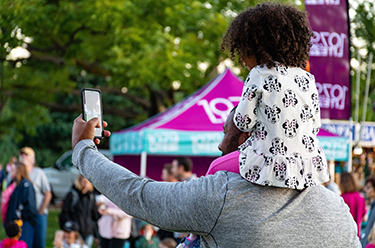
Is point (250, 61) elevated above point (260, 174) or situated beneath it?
elevated above

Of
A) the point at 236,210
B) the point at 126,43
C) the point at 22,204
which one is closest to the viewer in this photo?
the point at 236,210

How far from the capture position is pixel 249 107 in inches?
55.7

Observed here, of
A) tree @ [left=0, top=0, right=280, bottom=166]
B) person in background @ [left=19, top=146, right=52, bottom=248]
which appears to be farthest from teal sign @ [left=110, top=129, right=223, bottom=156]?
tree @ [left=0, top=0, right=280, bottom=166]

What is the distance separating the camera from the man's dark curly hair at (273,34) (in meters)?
1.47

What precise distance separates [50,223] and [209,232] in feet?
44.5

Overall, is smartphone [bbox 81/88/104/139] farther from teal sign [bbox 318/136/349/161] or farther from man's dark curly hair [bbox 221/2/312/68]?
teal sign [bbox 318/136/349/161]

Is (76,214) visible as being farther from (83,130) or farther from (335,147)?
(83,130)

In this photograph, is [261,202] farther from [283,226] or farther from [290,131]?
[290,131]

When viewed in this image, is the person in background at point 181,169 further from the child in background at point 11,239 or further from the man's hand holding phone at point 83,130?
the man's hand holding phone at point 83,130

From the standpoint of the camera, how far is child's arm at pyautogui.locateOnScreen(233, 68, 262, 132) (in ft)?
4.64

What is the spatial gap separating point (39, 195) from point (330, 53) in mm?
4837

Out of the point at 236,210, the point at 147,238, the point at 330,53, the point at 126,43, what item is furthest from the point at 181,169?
the point at 236,210

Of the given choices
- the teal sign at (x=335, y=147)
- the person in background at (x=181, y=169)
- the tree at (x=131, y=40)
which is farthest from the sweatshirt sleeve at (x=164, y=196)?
the tree at (x=131, y=40)

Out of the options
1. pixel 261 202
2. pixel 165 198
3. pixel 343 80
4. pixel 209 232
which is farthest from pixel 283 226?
pixel 343 80
